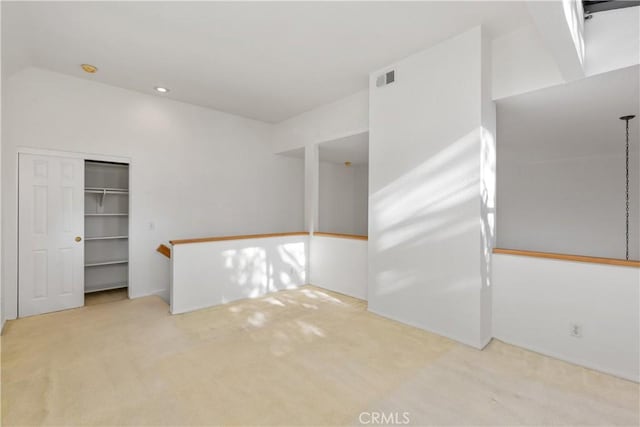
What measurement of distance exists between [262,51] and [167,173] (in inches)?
103

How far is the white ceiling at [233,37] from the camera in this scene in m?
2.63

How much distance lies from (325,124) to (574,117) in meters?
3.36

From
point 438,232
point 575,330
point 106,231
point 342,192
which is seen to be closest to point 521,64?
point 438,232

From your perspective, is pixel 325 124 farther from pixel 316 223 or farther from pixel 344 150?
pixel 316 223

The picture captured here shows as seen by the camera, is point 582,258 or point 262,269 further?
point 262,269

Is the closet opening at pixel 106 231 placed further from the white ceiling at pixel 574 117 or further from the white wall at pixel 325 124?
the white ceiling at pixel 574 117

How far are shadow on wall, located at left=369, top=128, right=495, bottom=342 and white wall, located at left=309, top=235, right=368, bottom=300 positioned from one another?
1.83 ft

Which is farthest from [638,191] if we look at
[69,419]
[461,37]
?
[69,419]

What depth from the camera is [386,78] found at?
144 inches

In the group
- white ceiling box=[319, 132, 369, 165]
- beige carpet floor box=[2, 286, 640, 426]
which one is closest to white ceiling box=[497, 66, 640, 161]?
white ceiling box=[319, 132, 369, 165]

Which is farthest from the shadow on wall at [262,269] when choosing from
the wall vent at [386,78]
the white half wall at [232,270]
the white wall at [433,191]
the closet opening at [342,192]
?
the wall vent at [386,78]

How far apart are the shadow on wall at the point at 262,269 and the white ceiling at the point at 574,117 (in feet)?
11.6

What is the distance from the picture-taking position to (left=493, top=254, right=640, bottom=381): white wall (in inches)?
93.2

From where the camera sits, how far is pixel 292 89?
14.4ft
